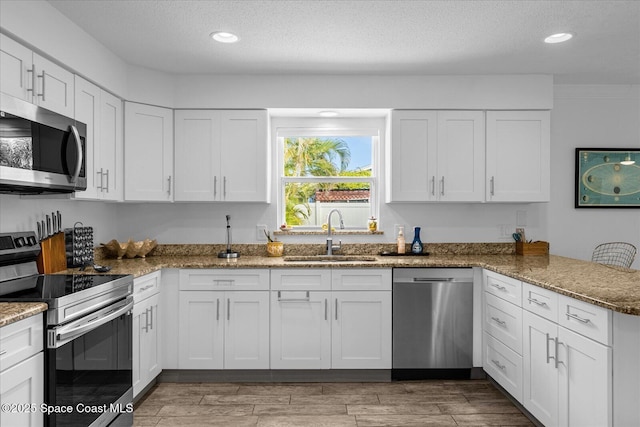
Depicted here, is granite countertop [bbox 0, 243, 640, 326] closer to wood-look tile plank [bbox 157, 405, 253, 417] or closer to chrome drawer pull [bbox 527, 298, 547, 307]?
chrome drawer pull [bbox 527, 298, 547, 307]

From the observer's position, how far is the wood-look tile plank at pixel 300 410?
2.86m

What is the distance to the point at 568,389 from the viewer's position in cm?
221

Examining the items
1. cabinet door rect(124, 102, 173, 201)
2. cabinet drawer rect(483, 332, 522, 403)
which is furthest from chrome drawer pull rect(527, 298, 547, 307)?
cabinet door rect(124, 102, 173, 201)

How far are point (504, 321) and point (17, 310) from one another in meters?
2.70

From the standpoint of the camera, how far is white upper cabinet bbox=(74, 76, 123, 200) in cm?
294

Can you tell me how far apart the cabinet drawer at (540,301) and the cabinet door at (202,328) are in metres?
2.06

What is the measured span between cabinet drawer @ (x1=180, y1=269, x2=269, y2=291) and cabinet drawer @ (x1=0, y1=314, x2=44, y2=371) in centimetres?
150

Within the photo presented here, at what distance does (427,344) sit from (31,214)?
282cm

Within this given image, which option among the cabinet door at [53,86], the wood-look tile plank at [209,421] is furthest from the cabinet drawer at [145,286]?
the cabinet door at [53,86]

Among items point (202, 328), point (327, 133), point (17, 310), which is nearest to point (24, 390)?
point (17, 310)

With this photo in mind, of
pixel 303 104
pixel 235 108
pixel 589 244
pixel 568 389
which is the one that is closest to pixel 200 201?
pixel 235 108

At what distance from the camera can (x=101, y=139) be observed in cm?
319

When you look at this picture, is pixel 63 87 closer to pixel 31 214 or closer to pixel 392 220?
pixel 31 214

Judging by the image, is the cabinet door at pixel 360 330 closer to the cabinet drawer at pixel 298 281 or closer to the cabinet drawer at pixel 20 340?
the cabinet drawer at pixel 298 281
